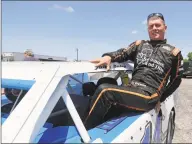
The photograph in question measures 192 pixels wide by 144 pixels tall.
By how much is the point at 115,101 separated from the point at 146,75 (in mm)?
625

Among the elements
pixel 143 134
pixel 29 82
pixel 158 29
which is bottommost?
pixel 143 134

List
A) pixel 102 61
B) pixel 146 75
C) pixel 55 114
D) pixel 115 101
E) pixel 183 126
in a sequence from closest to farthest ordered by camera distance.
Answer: pixel 55 114
pixel 115 101
pixel 102 61
pixel 146 75
pixel 183 126

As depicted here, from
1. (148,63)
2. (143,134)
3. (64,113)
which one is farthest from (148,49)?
(64,113)

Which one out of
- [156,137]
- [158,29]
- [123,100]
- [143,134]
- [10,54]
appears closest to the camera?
[143,134]

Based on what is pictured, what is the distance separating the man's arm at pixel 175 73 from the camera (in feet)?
9.85

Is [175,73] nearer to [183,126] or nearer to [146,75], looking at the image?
[146,75]

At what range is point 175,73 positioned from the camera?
3.03 metres

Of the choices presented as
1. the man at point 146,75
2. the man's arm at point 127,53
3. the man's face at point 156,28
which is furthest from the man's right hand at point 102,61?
the man's face at point 156,28

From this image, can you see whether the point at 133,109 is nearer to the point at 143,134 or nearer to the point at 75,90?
the point at 143,134

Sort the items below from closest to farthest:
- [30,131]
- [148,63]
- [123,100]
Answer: [30,131]
[123,100]
[148,63]

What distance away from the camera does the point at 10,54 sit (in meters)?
6.17

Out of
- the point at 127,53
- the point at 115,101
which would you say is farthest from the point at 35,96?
the point at 127,53

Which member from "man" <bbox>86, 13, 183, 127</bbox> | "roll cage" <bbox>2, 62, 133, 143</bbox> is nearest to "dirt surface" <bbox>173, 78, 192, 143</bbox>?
"man" <bbox>86, 13, 183, 127</bbox>

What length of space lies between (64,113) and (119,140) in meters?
0.64
